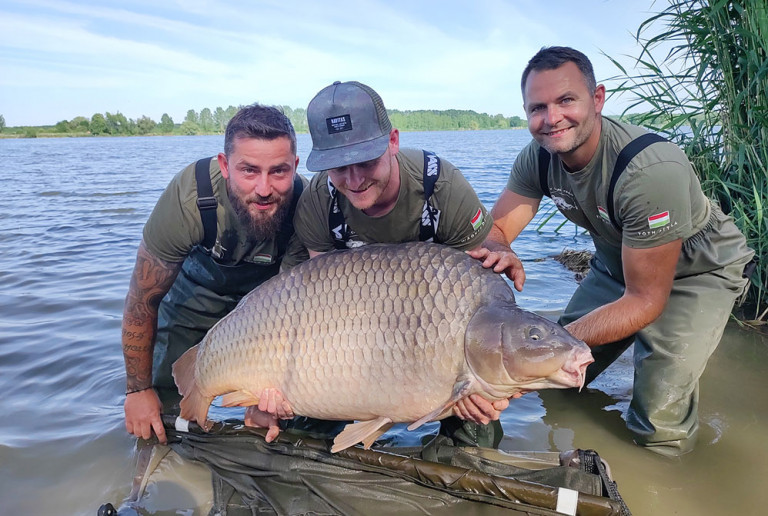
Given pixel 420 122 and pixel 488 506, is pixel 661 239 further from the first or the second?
pixel 420 122

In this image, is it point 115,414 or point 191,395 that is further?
point 115,414

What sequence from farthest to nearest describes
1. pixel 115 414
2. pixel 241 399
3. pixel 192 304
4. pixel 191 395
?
pixel 115 414, pixel 192 304, pixel 191 395, pixel 241 399

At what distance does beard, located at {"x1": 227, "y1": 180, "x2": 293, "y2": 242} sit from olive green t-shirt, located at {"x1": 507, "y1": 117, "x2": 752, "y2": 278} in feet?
4.42

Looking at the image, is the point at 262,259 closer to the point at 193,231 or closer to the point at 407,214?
the point at 193,231

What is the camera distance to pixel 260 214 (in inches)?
103

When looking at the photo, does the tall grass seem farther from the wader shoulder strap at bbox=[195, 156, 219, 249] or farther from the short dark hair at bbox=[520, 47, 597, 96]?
the wader shoulder strap at bbox=[195, 156, 219, 249]

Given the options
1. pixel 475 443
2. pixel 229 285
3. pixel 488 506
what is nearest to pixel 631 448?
pixel 475 443

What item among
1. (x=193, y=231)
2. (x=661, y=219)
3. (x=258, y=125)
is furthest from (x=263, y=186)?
(x=661, y=219)

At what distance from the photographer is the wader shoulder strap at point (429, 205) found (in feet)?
8.41

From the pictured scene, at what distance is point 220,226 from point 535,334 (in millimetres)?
1572

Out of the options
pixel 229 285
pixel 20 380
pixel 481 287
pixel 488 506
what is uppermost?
pixel 481 287

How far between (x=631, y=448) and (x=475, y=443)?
2.48 feet

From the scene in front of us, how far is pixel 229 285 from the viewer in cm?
308

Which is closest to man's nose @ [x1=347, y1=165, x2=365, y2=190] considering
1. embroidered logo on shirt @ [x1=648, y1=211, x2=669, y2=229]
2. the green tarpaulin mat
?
the green tarpaulin mat
